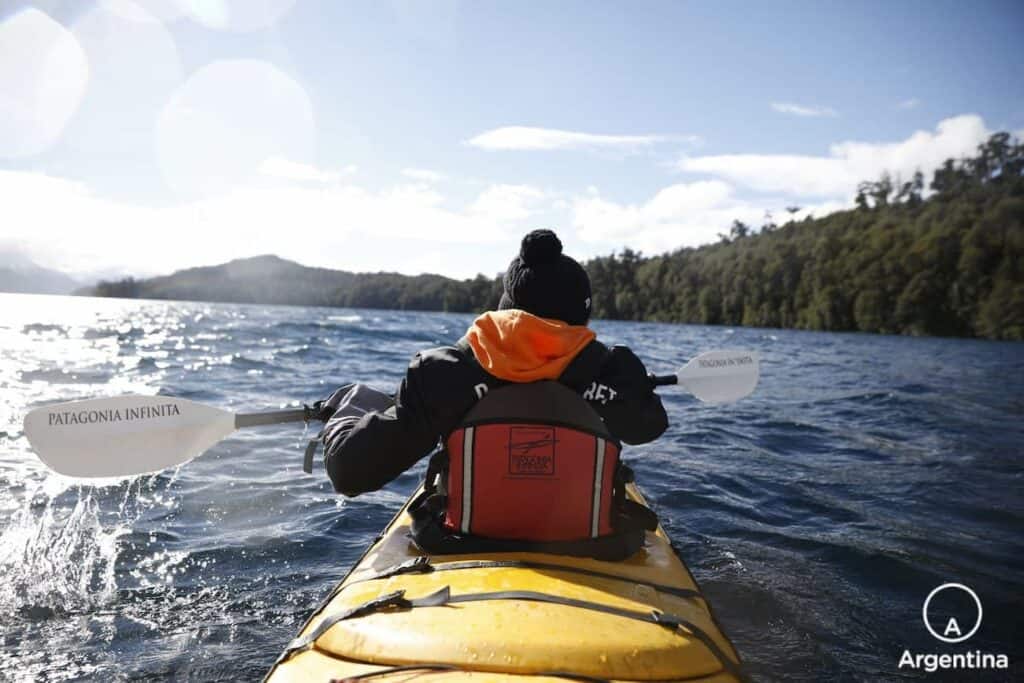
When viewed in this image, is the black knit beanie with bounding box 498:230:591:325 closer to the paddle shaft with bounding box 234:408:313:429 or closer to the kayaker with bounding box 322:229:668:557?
the kayaker with bounding box 322:229:668:557

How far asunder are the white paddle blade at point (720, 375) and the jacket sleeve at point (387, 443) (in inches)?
110

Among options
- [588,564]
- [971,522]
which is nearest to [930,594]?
[971,522]

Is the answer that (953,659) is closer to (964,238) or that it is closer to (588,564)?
(588,564)

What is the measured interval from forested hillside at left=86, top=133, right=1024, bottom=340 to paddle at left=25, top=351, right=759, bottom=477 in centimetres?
6841

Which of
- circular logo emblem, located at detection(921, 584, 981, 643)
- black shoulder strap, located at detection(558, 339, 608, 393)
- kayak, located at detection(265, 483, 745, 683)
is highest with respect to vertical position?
black shoulder strap, located at detection(558, 339, 608, 393)

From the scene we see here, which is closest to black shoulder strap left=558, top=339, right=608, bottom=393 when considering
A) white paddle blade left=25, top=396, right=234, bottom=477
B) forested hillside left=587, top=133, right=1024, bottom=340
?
white paddle blade left=25, top=396, right=234, bottom=477

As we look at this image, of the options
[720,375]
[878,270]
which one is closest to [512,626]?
[720,375]

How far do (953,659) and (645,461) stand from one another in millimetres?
4019

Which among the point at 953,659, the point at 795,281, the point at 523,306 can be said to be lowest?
the point at 953,659

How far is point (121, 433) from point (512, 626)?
108 inches

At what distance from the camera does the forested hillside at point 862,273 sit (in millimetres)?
63188

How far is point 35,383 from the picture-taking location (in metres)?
11.2

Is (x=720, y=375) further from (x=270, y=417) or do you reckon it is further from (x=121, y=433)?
(x=121, y=433)

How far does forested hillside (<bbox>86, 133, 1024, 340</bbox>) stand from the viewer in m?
63.2
